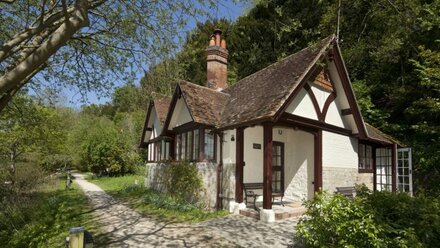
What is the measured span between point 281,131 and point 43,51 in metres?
10.3

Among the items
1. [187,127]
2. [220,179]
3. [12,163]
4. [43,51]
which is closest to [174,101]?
[187,127]

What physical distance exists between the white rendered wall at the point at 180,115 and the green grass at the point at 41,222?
17.9ft

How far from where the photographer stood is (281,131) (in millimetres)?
13508

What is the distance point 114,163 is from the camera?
28656 millimetres

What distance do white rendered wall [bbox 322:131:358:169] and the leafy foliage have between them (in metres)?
6.25

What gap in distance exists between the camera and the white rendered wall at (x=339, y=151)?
12.6 meters

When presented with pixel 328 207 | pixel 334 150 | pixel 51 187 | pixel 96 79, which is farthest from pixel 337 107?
pixel 51 187

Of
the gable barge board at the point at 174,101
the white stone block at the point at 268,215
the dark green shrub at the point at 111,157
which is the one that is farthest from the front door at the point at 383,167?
the dark green shrub at the point at 111,157

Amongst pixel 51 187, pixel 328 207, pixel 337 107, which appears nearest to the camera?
pixel 328 207

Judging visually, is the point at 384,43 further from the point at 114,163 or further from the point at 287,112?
the point at 114,163

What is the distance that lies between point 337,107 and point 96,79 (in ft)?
31.7

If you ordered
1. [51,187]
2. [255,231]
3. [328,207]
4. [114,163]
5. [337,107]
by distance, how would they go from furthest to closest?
[114,163]
[51,187]
[337,107]
[255,231]
[328,207]

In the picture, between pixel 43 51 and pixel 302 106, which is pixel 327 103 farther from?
pixel 43 51

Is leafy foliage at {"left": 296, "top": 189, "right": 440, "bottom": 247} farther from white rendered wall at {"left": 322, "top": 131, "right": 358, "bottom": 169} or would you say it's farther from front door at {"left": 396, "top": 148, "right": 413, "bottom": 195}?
front door at {"left": 396, "top": 148, "right": 413, "bottom": 195}
